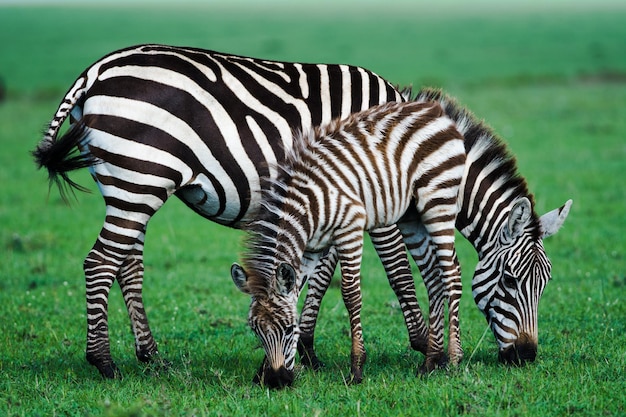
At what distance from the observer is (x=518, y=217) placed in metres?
7.13

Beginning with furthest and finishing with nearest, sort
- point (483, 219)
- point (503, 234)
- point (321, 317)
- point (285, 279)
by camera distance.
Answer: point (321, 317) < point (483, 219) < point (503, 234) < point (285, 279)

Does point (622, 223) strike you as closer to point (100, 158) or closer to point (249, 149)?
point (249, 149)

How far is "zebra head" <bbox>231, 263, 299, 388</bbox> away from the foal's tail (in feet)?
5.80

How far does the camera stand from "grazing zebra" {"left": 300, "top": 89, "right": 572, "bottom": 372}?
7.18 meters

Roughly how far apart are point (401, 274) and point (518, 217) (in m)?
1.29

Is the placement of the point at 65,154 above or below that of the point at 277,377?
above

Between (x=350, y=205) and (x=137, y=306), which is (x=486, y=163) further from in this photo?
(x=137, y=306)

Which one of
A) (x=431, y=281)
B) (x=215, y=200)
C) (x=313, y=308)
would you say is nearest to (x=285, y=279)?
(x=215, y=200)

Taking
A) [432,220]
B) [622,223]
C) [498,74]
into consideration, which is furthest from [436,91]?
[498,74]

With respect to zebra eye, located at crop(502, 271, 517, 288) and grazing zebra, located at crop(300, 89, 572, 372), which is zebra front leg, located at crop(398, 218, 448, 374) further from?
zebra eye, located at crop(502, 271, 517, 288)

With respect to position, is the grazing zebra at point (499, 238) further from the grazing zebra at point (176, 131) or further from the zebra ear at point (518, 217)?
the grazing zebra at point (176, 131)

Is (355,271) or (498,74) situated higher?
(498,74)

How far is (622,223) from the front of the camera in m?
13.4

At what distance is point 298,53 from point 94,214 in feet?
92.6
